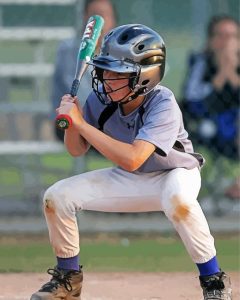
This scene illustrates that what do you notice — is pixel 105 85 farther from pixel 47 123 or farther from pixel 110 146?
pixel 47 123

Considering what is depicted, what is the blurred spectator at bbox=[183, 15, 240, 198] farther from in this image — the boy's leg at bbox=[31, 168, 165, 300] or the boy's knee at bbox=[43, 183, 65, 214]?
the boy's knee at bbox=[43, 183, 65, 214]

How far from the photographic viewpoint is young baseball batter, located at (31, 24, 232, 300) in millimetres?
4945

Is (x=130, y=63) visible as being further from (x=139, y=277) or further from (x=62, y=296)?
(x=139, y=277)

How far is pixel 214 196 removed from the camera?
850cm

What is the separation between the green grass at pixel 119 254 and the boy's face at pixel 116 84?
1984 millimetres

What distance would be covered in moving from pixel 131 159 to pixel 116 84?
1.31 feet

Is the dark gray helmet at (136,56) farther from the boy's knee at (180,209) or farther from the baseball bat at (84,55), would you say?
the boy's knee at (180,209)

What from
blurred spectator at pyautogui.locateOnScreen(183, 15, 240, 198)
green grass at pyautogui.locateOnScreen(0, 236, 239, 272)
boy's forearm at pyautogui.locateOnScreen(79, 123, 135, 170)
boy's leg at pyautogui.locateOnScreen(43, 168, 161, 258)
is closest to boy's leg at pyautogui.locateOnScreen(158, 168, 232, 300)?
boy's leg at pyautogui.locateOnScreen(43, 168, 161, 258)

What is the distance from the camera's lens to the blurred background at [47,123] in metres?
8.34

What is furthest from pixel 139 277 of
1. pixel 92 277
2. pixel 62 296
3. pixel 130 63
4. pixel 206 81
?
pixel 206 81

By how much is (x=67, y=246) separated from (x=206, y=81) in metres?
3.70

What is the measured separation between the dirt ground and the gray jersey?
842 millimetres

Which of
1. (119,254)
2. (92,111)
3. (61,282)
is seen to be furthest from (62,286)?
(119,254)

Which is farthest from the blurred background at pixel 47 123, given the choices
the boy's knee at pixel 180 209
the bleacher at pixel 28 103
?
the boy's knee at pixel 180 209
